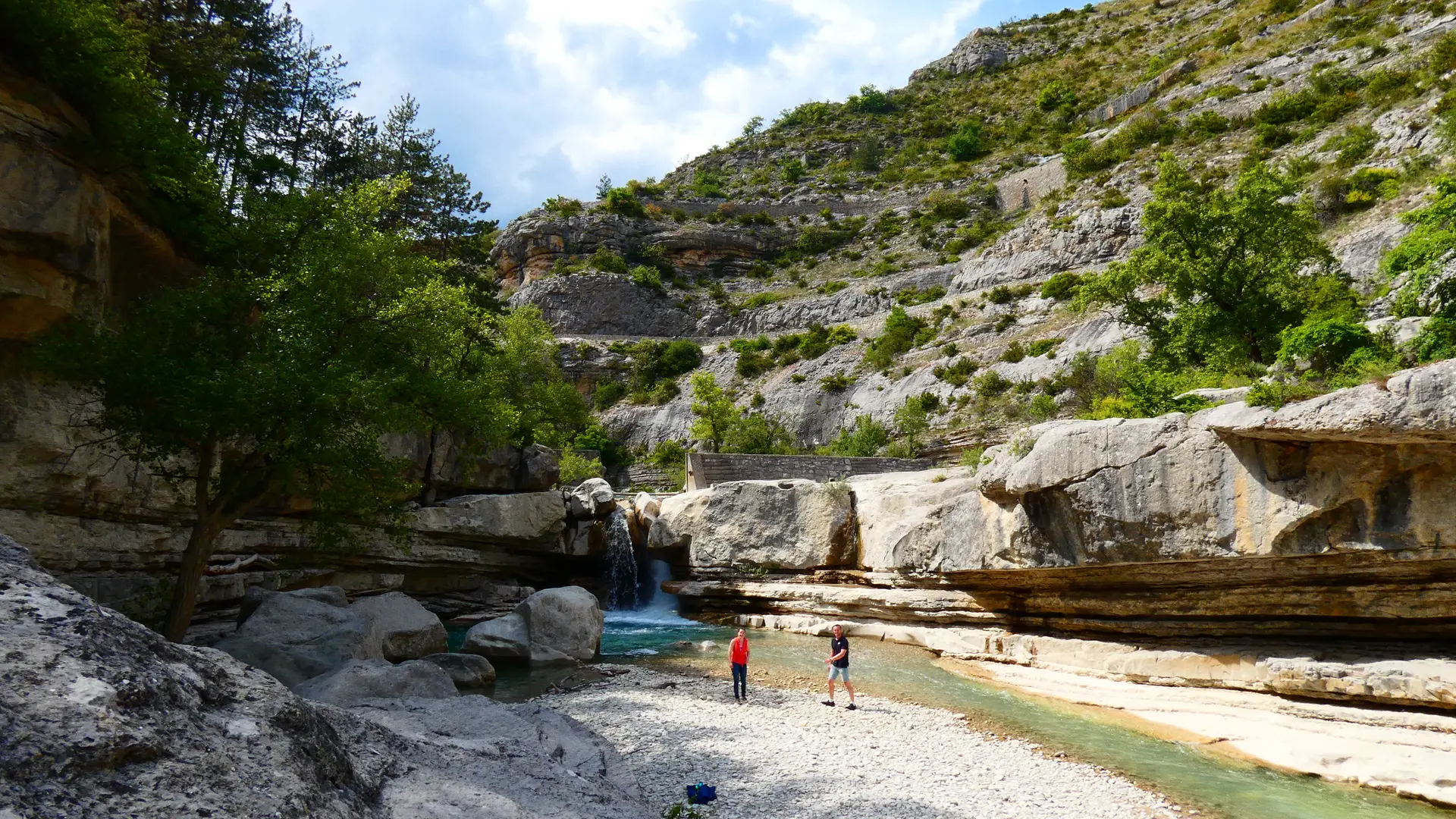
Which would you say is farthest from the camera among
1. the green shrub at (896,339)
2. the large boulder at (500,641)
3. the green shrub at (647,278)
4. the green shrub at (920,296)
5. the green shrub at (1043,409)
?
the green shrub at (647,278)

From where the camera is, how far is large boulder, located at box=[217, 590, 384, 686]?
13.2 m

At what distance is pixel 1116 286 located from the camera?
2481 centimetres

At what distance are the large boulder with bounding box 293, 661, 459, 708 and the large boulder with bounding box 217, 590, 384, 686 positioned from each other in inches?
47.4

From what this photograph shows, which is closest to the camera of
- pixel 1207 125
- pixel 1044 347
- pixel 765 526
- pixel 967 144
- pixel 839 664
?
pixel 839 664


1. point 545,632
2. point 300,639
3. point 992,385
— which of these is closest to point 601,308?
point 992,385

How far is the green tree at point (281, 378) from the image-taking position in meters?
12.7

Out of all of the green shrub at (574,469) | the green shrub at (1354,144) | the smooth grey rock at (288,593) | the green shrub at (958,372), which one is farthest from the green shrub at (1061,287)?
the smooth grey rock at (288,593)

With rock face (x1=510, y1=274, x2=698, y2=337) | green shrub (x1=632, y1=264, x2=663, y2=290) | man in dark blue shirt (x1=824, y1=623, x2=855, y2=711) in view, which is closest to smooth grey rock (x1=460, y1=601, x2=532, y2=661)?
man in dark blue shirt (x1=824, y1=623, x2=855, y2=711)

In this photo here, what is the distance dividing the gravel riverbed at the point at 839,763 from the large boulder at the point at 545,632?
3.64 m

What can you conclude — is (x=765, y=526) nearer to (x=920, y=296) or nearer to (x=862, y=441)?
(x=862, y=441)

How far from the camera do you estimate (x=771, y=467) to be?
3069 centimetres

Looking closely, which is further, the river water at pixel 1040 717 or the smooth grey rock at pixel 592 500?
the smooth grey rock at pixel 592 500

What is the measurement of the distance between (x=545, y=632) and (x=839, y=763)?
32.2 feet

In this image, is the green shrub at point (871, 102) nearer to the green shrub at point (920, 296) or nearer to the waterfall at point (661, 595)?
the green shrub at point (920, 296)
